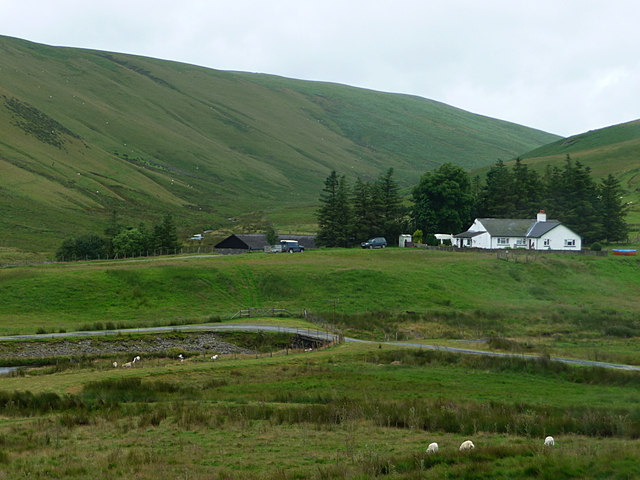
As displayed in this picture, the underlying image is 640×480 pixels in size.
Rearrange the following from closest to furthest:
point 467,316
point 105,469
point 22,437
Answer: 1. point 105,469
2. point 22,437
3. point 467,316

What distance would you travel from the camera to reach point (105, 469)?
1745cm

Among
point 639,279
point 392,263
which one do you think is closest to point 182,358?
point 392,263

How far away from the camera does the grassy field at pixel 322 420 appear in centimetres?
1688

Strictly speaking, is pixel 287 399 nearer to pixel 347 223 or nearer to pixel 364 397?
pixel 364 397

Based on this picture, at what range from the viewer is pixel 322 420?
23.9 meters

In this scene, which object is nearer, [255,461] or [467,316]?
[255,461]

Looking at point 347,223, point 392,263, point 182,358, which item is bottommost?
point 182,358

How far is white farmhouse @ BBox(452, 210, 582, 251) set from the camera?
326 feet

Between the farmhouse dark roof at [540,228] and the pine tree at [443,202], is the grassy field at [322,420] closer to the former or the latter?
the farmhouse dark roof at [540,228]

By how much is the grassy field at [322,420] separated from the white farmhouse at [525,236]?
219ft

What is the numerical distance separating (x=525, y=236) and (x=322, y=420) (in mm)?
83744

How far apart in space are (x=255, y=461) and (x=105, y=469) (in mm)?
4346

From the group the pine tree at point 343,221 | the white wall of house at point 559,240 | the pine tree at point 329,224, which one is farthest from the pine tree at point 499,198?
the pine tree at point 329,224

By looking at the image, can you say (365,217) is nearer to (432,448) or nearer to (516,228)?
(516,228)
